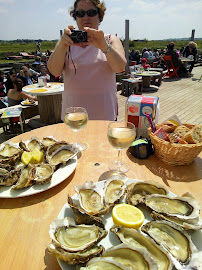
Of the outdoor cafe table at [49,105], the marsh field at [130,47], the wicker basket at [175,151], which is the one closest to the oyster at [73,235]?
the wicker basket at [175,151]

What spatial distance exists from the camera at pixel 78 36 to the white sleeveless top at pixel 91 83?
0.93ft

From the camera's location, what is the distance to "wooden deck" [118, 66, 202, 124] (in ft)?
18.6

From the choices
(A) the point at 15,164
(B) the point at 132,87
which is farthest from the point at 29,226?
(B) the point at 132,87

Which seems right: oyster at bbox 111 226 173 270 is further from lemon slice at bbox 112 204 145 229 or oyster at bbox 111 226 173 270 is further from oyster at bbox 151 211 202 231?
oyster at bbox 151 211 202 231

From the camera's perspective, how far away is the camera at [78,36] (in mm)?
1679

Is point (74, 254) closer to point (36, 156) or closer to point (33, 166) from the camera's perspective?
point (33, 166)

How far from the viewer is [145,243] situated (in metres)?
0.66

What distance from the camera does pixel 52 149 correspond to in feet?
4.14

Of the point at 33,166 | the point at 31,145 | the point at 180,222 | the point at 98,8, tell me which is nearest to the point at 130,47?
the point at 98,8

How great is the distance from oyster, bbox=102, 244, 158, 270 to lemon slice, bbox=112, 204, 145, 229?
0.11 metres

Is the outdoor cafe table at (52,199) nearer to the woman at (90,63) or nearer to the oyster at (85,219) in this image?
the oyster at (85,219)

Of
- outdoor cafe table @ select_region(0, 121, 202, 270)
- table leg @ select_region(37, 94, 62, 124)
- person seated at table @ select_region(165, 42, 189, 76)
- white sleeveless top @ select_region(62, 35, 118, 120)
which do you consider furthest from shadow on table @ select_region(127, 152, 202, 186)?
person seated at table @ select_region(165, 42, 189, 76)

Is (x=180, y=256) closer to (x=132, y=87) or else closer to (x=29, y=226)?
(x=29, y=226)

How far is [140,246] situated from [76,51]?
1.86 meters
